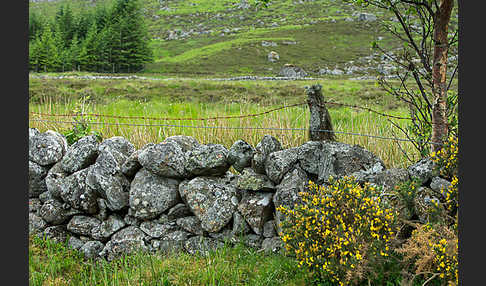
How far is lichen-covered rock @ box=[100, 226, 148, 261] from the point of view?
5.09 m

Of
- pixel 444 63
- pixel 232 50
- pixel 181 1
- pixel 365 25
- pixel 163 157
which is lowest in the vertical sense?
pixel 163 157

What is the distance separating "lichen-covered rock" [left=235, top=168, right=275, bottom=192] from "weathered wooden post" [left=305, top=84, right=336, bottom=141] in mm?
825

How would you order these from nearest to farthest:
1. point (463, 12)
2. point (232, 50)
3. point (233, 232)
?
point (463, 12)
point (233, 232)
point (232, 50)

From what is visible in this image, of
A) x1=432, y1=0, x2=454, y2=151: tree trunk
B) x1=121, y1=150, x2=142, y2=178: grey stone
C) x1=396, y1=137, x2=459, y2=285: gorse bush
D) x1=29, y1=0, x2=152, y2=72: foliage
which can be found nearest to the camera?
x1=396, y1=137, x2=459, y2=285: gorse bush

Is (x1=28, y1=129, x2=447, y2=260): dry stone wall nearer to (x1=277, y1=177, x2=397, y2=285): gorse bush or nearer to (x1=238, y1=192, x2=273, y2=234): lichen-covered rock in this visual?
(x1=238, y1=192, x2=273, y2=234): lichen-covered rock

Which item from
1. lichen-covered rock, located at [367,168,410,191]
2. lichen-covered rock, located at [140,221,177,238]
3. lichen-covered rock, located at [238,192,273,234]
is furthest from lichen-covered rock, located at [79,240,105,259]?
lichen-covered rock, located at [367,168,410,191]

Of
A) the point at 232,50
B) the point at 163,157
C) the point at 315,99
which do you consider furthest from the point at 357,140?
the point at 232,50

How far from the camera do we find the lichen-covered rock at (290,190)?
4.45 metres

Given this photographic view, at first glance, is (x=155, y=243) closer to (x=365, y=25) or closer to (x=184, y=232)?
(x=184, y=232)

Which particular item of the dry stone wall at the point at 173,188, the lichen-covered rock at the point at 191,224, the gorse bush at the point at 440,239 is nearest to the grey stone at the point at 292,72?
the dry stone wall at the point at 173,188

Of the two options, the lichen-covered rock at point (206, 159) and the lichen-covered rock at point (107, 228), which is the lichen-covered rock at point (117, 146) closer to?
the lichen-covered rock at point (107, 228)

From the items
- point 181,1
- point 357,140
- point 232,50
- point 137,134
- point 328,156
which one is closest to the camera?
point 328,156

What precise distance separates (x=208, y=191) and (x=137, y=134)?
7.01ft

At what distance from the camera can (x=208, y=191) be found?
16.3 ft
